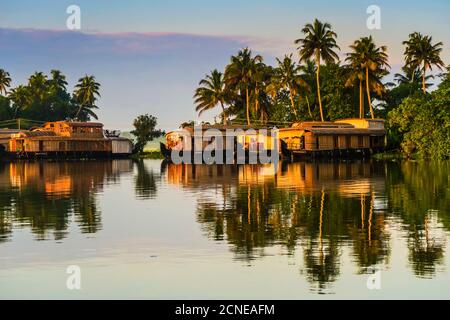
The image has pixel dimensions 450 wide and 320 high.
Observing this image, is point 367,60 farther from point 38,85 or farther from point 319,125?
point 38,85

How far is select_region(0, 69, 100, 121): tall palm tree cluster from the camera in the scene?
10656cm

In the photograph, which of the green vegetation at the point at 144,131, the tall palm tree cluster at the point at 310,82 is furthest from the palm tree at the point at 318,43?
the green vegetation at the point at 144,131

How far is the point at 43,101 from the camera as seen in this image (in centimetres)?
10931

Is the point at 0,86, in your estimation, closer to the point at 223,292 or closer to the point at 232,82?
the point at 232,82

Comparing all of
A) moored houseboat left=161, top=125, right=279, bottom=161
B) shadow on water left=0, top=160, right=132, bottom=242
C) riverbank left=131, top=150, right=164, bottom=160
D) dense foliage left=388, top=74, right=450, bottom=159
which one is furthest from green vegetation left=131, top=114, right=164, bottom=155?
shadow on water left=0, top=160, right=132, bottom=242

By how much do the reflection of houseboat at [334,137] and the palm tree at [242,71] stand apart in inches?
435

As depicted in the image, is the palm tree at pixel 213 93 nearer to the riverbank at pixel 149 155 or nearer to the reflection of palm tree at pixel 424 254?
the riverbank at pixel 149 155

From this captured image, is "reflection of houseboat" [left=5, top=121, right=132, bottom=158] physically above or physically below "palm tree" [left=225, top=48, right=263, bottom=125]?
below

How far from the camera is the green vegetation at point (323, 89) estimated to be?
75594mm

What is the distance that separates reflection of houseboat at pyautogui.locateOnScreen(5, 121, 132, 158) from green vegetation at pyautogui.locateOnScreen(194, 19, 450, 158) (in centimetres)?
1166

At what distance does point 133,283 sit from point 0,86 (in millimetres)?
101343

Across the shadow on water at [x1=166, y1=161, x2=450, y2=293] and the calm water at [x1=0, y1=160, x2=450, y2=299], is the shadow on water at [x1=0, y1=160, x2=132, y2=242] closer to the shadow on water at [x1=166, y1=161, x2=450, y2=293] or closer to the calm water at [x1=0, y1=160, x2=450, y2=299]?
the calm water at [x1=0, y1=160, x2=450, y2=299]
